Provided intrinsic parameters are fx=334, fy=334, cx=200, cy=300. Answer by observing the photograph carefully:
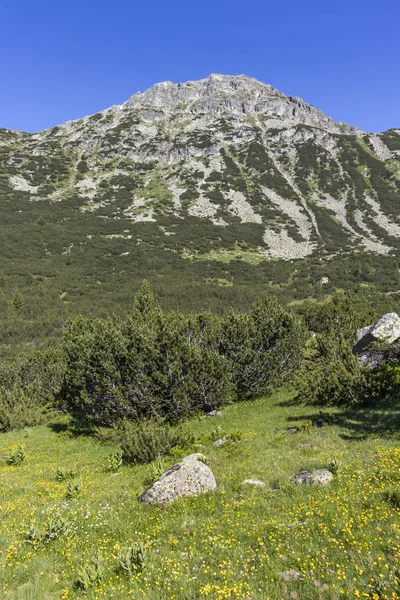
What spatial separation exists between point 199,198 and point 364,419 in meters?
101

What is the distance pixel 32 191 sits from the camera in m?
104

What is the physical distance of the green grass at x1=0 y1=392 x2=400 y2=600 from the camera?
477cm

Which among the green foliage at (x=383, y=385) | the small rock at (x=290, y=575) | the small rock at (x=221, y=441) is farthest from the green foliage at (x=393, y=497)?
the green foliage at (x=383, y=385)

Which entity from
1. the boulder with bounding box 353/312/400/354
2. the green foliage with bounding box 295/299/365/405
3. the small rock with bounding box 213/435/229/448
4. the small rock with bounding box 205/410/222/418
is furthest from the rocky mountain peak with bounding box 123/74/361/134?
the small rock with bounding box 213/435/229/448

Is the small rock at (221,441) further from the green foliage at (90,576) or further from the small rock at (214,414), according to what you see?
the green foliage at (90,576)

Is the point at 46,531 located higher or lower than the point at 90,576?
lower

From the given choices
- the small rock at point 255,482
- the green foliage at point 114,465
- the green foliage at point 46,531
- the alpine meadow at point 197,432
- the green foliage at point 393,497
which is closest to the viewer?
the alpine meadow at point 197,432

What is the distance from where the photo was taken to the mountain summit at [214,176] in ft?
280

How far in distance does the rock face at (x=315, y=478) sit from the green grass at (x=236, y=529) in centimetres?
22

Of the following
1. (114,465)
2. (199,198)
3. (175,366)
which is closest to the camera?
(114,465)

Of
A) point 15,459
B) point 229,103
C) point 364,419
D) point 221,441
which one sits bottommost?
point 15,459

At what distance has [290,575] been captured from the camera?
479cm

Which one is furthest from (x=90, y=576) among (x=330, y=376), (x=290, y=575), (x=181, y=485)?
(x=330, y=376)

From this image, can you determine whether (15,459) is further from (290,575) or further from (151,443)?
(290,575)
